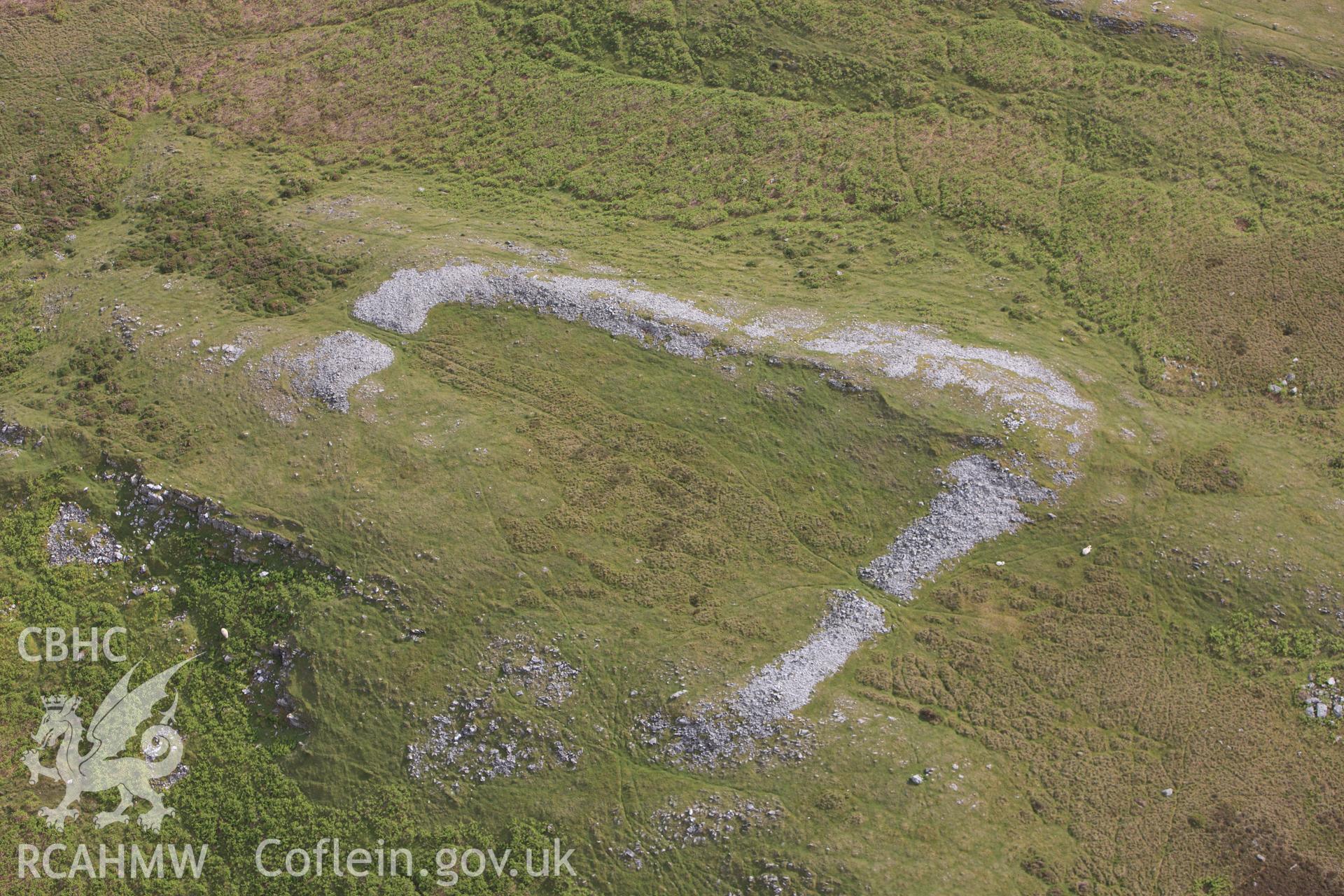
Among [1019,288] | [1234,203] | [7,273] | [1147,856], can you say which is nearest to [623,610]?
[1147,856]

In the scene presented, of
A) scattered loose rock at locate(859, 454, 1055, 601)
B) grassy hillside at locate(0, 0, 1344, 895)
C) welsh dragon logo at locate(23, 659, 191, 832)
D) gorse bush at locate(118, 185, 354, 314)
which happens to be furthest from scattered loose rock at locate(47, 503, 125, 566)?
scattered loose rock at locate(859, 454, 1055, 601)

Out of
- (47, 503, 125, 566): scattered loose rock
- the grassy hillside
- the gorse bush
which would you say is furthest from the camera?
the gorse bush

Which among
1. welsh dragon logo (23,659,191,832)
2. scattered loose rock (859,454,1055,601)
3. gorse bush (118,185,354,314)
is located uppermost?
gorse bush (118,185,354,314)

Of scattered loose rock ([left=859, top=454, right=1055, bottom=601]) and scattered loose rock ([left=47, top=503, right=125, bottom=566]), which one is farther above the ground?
scattered loose rock ([left=859, top=454, right=1055, bottom=601])

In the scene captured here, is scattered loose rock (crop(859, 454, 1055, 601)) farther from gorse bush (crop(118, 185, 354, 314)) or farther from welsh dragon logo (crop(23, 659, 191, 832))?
gorse bush (crop(118, 185, 354, 314))

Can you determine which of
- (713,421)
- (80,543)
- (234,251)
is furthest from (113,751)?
(713,421)

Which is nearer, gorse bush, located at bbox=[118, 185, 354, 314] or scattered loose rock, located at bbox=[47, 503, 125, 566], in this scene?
scattered loose rock, located at bbox=[47, 503, 125, 566]

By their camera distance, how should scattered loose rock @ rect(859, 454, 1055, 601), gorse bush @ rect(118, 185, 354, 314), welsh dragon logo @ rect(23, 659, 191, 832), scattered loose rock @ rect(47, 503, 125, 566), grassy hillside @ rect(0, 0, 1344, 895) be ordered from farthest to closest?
gorse bush @ rect(118, 185, 354, 314)
scattered loose rock @ rect(47, 503, 125, 566)
scattered loose rock @ rect(859, 454, 1055, 601)
welsh dragon logo @ rect(23, 659, 191, 832)
grassy hillside @ rect(0, 0, 1344, 895)

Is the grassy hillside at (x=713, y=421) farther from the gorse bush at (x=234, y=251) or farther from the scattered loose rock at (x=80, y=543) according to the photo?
the scattered loose rock at (x=80, y=543)

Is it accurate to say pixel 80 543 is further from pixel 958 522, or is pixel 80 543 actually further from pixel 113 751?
pixel 958 522
